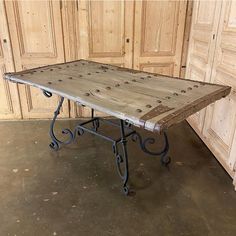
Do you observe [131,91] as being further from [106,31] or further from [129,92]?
[106,31]

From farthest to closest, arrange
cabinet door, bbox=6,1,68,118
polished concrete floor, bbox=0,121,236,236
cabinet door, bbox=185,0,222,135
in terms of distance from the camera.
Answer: cabinet door, bbox=6,1,68,118
cabinet door, bbox=185,0,222,135
polished concrete floor, bbox=0,121,236,236

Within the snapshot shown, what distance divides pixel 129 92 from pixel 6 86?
1939 millimetres

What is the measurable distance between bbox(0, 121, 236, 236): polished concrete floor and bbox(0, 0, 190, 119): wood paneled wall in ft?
3.16

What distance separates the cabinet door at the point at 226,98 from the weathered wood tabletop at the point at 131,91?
341 millimetres

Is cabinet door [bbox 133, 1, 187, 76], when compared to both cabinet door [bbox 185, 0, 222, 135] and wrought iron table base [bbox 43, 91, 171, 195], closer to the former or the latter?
cabinet door [bbox 185, 0, 222, 135]

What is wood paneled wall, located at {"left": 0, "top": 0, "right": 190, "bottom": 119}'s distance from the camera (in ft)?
9.37

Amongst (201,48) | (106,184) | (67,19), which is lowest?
(106,184)

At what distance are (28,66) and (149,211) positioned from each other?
2192mm

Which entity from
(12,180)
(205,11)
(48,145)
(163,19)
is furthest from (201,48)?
(12,180)

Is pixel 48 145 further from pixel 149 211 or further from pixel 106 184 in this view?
pixel 149 211

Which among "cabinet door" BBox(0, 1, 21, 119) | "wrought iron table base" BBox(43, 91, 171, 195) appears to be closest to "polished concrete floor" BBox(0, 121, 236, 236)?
"wrought iron table base" BBox(43, 91, 171, 195)

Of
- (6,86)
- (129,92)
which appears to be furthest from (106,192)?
(6,86)

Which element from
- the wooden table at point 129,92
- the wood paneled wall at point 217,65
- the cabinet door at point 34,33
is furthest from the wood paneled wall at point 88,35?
the wooden table at point 129,92

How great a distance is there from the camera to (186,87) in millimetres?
1918
